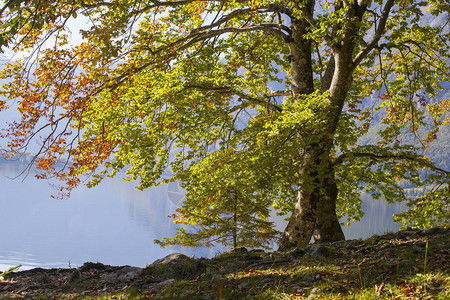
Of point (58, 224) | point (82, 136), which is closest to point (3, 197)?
point (58, 224)

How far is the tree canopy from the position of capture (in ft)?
34.8

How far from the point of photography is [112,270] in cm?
945

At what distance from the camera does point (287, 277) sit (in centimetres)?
591

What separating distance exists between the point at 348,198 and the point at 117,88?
10580mm

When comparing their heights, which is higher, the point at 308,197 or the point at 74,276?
the point at 308,197

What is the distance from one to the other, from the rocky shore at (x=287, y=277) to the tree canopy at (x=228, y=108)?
11.9 ft

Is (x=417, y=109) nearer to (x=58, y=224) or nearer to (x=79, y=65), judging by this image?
(x=79, y=65)

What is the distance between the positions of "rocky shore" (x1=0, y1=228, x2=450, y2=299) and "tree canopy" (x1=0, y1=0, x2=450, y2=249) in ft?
11.9

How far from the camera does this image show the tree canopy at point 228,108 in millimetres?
10594

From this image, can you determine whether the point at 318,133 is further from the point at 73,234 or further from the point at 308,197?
the point at 73,234

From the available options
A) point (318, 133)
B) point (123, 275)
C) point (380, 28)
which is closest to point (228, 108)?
point (318, 133)

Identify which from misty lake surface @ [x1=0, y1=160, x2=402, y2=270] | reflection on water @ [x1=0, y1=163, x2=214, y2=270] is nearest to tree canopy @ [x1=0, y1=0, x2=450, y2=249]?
misty lake surface @ [x1=0, y1=160, x2=402, y2=270]

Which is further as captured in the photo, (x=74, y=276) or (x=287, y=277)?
(x=74, y=276)

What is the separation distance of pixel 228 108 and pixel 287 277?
402 inches
